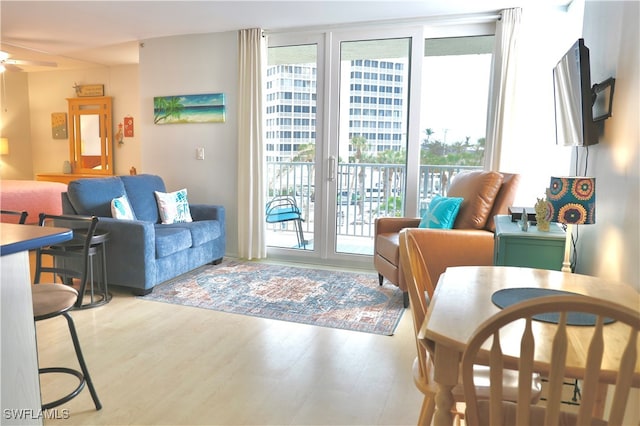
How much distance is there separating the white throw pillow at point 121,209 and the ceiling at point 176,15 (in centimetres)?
171

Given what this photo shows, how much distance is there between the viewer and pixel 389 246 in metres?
3.49

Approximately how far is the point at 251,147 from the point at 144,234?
1604 mm

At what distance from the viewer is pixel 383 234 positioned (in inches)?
148

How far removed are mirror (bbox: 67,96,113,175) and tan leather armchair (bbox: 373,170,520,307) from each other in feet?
15.9

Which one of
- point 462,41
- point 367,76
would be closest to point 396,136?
point 367,76

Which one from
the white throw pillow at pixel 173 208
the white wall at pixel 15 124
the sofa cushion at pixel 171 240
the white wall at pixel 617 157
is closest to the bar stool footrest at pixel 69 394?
the sofa cushion at pixel 171 240

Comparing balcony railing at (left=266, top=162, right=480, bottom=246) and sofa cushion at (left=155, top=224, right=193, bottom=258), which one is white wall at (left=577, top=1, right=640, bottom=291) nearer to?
balcony railing at (left=266, top=162, right=480, bottom=246)

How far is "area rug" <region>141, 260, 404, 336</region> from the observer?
3102 mm

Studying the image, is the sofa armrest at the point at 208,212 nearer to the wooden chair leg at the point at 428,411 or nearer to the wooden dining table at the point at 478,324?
the wooden dining table at the point at 478,324

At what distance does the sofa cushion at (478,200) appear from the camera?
11.0 ft

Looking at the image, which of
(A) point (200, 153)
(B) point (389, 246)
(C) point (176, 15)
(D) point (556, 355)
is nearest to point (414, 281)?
(D) point (556, 355)

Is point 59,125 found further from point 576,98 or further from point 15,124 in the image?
point 576,98


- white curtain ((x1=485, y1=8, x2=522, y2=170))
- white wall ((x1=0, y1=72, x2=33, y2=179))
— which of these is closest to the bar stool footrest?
white curtain ((x1=485, y1=8, x2=522, y2=170))

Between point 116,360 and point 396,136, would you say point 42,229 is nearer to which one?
point 116,360
